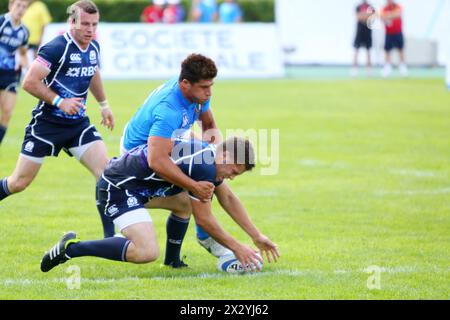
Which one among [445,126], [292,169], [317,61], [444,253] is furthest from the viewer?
[317,61]

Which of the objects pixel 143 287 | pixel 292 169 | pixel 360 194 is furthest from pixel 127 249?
pixel 292 169

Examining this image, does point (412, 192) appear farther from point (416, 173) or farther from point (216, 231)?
point (216, 231)

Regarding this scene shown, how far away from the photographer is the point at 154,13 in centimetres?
2908

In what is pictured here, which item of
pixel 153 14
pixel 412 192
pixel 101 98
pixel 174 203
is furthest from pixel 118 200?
pixel 153 14

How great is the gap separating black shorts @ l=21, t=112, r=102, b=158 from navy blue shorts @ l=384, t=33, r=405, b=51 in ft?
67.4

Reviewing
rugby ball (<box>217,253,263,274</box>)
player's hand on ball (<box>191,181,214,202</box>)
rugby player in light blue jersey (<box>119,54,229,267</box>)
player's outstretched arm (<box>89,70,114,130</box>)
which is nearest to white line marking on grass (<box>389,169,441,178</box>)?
player's outstretched arm (<box>89,70,114,130</box>)

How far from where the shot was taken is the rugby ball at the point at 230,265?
697 centimetres

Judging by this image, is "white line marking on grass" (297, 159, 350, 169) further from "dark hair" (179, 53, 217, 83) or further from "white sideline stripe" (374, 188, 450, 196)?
"dark hair" (179, 53, 217, 83)

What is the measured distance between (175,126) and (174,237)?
1048 mm

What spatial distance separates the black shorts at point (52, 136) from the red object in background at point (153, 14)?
2104 centimetres

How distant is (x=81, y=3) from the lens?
7.87 meters

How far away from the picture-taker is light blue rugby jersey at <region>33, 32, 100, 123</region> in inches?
313

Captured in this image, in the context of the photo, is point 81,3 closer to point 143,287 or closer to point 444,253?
point 143,287
